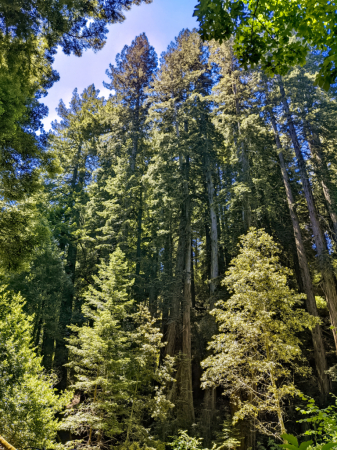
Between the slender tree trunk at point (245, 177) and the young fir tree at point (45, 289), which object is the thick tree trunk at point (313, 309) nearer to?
the slender tree trunk at point (245, 177)

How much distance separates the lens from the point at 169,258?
17.3 meters

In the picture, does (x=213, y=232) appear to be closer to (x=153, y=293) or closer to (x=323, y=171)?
(x=153, y=293)

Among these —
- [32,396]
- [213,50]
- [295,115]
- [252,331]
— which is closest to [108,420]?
[32,396]

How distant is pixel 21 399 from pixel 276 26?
349 inches

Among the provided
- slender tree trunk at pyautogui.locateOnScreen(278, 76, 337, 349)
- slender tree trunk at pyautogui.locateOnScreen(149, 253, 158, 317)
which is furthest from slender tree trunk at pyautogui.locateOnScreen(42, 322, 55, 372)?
slender tree trunk at pyautogui.locateOnScreen(278, 76, 337, 349)

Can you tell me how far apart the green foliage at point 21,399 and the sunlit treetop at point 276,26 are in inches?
330

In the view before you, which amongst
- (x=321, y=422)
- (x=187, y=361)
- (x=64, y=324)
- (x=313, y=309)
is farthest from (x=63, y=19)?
(x=64, y=324)

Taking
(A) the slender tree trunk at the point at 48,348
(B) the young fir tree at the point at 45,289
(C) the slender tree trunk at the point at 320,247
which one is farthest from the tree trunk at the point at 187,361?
(A) the slender tree trunk at the point at 48,348

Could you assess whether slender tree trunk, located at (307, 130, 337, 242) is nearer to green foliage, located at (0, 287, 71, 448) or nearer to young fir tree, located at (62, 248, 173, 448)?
young fir tree, located at (62, 248, 173, 448)

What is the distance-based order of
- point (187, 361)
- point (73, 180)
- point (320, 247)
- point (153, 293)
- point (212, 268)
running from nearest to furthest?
point (187, 361) → point (320, 247) → point (212, 268) → point (153, 293) → point (73, 180)

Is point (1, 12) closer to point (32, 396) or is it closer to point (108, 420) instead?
point (32, 396)

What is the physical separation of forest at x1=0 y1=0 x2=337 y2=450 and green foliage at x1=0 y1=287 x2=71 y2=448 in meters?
0.04

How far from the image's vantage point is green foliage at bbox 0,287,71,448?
6.32 meters

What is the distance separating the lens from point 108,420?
8594mm
